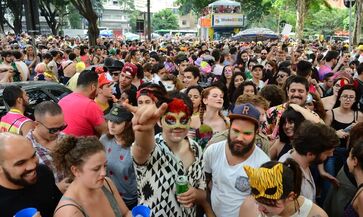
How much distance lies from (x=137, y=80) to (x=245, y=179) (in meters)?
4.61

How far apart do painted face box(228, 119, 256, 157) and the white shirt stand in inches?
4.3

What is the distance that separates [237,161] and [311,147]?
0.64 metres

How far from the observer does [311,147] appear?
3053 mm

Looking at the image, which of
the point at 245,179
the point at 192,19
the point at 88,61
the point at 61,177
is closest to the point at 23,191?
the point at 61,177

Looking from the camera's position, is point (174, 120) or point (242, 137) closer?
point (174, 120)

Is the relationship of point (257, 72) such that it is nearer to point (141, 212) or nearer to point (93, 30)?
point (141, 212)

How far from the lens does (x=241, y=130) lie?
9.87 feet

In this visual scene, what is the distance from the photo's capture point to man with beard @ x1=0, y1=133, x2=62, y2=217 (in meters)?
2.55

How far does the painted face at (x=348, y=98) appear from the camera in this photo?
4.92 meters

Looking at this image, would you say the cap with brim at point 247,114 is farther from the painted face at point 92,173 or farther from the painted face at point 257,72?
the painted face at point 257,72

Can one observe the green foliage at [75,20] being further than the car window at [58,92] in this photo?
Yes

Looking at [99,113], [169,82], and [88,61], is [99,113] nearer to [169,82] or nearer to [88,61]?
[169,82]

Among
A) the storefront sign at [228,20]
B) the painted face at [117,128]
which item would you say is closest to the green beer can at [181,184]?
the painted face at [117,128]

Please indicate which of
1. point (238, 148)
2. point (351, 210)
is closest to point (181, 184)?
point (238, 148)
